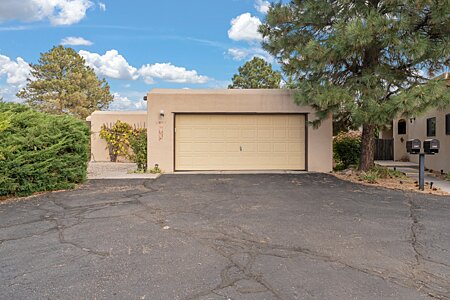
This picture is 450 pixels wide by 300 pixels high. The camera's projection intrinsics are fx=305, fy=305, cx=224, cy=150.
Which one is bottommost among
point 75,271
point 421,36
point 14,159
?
point 75,271

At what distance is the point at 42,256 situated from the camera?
3.58 meters

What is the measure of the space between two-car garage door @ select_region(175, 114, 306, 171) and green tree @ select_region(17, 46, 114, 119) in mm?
19345

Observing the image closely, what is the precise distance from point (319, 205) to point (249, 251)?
2.95 meters

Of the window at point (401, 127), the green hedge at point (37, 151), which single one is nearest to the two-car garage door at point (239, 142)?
the green hedge at point (37, 151)

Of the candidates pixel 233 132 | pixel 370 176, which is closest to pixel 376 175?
pixel 370 176

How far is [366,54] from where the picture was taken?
30.6 ft

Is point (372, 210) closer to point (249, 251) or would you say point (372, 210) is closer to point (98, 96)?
→ point (249, 251)

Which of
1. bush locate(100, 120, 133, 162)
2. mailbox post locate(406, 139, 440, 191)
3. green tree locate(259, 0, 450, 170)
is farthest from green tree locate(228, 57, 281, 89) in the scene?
mailbox post locate(406, 139, 440, 191)

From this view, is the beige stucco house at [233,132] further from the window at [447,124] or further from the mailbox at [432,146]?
the window at [447,124]

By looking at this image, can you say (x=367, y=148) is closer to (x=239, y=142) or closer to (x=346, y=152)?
(x=346, y=152)

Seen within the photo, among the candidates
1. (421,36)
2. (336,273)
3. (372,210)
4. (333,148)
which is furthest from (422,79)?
(336,273)

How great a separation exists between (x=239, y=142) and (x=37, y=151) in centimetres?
672

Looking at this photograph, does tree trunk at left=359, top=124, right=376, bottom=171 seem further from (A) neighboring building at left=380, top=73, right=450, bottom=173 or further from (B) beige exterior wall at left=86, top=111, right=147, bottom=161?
(B) beige exterior wall at left=86, top=111, right=147, bottom=161

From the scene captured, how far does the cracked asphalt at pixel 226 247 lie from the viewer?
2.81 metres
